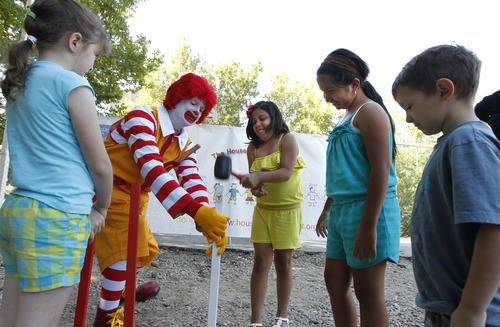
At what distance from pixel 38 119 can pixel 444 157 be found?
4.54ft

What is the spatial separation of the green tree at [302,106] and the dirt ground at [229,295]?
76.5 ft

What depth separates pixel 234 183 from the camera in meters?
5.53

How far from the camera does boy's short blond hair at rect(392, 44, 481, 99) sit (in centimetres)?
114

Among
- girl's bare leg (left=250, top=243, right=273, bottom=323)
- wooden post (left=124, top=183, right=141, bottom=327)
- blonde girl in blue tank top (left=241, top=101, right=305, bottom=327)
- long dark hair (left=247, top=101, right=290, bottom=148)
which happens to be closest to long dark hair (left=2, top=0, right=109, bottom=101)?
wooden post (left=124, top=183, right=141, bottom=327)

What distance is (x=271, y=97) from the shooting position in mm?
29234

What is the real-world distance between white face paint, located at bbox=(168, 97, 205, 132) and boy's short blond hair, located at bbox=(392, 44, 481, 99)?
1473 mm

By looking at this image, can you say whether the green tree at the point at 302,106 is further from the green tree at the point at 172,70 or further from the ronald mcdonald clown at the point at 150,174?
the ronald mcdonald clown at the point at 150,174

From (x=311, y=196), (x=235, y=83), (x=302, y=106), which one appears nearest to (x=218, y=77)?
(x=235, y=83)

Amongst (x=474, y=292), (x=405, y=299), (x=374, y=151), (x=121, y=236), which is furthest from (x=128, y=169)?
(x=405, y=299)

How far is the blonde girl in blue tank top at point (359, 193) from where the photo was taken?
63.6 inches

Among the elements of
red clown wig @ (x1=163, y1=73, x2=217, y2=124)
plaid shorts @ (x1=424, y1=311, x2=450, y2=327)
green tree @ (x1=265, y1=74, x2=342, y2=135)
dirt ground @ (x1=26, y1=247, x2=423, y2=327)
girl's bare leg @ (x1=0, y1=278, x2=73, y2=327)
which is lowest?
dirt ground @ (x1=26, y1=247, x2=423, y2=327)

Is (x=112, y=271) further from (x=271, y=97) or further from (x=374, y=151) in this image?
(x=271, y=97)

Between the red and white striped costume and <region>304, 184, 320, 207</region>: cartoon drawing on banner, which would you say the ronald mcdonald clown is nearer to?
the red and white striped costume

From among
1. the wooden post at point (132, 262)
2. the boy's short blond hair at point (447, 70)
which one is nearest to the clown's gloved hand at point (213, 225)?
the wooden post at point (132, 262)
